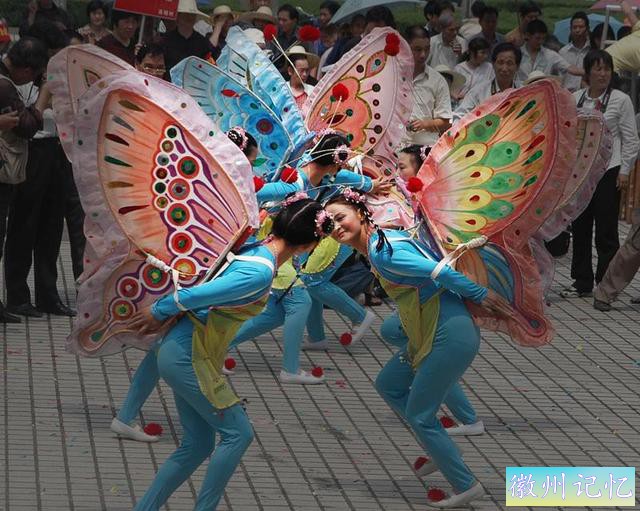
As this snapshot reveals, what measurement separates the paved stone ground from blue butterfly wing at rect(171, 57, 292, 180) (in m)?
1.38

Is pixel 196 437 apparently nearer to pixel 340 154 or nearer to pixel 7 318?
pixel 340 154

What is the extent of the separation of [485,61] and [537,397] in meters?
5.30

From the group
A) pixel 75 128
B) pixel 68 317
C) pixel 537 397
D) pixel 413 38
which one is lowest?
pixel 68 317

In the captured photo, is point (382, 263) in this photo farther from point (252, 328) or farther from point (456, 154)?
point (252, 328)

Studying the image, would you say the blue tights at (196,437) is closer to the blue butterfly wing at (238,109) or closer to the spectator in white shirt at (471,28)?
the blue butterfly wing at (238,109)

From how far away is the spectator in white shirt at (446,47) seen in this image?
14711 mm

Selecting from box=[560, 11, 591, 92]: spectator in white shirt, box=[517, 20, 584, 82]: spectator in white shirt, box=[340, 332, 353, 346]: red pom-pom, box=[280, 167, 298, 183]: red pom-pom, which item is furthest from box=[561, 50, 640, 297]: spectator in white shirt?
box=[560, 11, 591, 92]: spectator in white shirt

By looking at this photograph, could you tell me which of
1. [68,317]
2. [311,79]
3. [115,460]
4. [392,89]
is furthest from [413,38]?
[115,460]

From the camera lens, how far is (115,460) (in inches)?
277

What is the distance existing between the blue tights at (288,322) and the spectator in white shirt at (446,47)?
6.43m

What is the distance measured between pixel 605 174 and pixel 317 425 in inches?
183

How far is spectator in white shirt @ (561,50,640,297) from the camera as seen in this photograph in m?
11.2

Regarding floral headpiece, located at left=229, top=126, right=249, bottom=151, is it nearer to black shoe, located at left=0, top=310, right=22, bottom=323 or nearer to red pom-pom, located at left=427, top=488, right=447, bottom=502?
black shoe, located at left=0, top=310, right=22, bottom=323

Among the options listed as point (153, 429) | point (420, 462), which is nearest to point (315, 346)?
point (153, 429)
